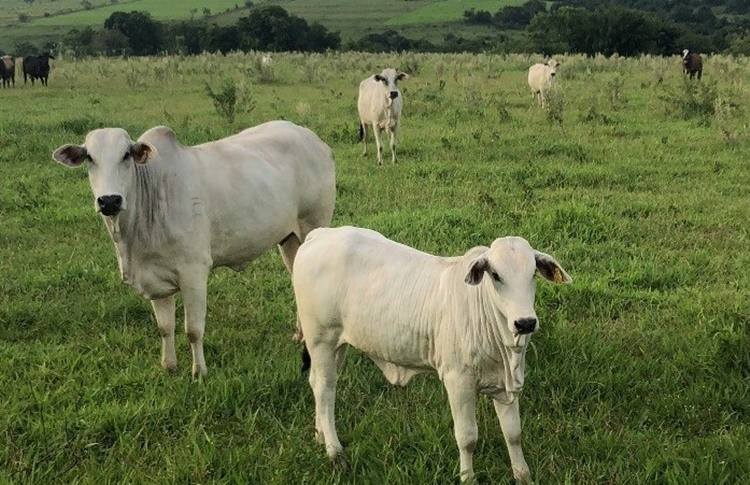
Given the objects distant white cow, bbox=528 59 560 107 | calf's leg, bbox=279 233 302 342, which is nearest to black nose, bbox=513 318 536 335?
calf's leg, bbox=279 233 302 342

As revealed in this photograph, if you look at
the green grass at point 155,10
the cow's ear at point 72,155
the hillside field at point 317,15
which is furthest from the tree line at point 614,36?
the green grass at point 155,10

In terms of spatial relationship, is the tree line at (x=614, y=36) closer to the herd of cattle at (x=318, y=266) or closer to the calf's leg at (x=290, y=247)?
the calf's leg at (x=290, y=247)

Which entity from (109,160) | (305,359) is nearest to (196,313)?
(305,359)

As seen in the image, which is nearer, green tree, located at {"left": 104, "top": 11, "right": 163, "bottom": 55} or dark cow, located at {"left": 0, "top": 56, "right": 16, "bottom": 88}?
dark cow, located at {"left": 0, "top": 56, "right": 16, "bottom": 88}

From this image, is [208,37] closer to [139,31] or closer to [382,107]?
[139,31]

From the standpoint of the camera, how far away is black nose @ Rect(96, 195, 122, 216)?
407cm

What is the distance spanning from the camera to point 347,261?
12.1 feet

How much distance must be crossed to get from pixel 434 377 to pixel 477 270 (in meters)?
1.75

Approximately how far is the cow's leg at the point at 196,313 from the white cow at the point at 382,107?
717 cm

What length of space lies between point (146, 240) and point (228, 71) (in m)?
26.3

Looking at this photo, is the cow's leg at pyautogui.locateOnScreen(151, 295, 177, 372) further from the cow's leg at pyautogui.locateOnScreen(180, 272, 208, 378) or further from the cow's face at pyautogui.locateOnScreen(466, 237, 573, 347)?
the cow's face at pyautogui.locateOnScreen(466, 237, 573, 347)

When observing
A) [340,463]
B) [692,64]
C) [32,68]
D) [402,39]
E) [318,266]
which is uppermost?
[402,39]

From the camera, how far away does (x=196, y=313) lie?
4.75m

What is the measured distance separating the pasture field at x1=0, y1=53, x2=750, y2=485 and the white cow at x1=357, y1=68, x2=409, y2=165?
549 mm
